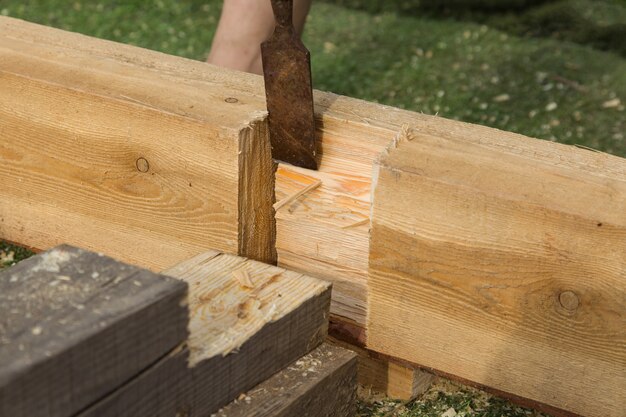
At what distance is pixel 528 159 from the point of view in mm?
2217

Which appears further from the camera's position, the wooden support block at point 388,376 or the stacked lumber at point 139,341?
the wooden support block at point 388,376

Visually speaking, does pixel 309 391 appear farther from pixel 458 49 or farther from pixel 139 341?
pixel 458 49

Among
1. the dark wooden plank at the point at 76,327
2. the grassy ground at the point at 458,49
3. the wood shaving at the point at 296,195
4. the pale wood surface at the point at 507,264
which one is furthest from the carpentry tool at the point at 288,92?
the grassy ground at the point at 458,49

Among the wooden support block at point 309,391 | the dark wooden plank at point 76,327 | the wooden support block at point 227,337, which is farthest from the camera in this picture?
the wooden support block at point 309,391

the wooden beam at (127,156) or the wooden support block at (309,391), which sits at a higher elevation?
the wooden beam at (127,156)

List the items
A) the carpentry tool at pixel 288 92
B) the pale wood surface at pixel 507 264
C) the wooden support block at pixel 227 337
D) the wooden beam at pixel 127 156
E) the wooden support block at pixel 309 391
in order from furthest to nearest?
the wooden beam at pixel 127 156
the carpentry tool at pixel 288 92
the pale wood surface at pixel 507 264
the wooden support block at pixel 309 391
the wooden support block at pixel 227 337

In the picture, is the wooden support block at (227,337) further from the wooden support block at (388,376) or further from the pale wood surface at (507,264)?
the wooden support block at (388,376)

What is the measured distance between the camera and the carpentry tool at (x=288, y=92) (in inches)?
88.8

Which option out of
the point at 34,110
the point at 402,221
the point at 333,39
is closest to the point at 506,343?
the point at 402,221

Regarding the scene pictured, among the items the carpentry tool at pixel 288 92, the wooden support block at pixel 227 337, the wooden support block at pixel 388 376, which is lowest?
the wooden support block at pixel 388 376

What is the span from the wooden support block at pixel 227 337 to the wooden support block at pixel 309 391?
0.07 ft

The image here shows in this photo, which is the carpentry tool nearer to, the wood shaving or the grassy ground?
the wood shaving

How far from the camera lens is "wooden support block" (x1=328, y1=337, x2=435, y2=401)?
246cm

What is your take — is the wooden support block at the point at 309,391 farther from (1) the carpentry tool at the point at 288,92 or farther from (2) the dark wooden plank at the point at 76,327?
(1) the carpentry tool at the point at 288,92
